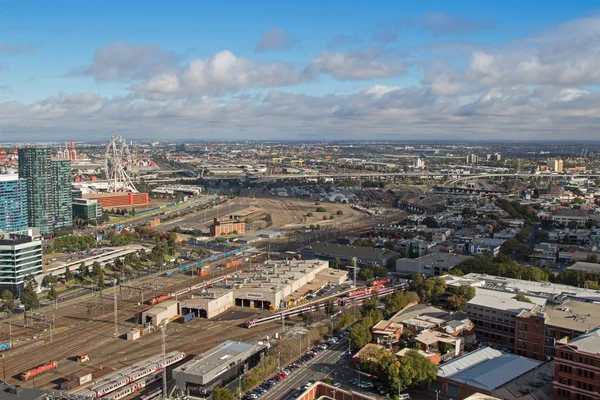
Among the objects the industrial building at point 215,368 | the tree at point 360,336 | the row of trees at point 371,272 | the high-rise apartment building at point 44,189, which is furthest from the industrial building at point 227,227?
the tree at point 360,336

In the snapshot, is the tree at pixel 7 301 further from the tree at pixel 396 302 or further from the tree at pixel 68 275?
the tree at pixel 396 302

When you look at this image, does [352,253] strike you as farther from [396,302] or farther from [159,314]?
[159,314]

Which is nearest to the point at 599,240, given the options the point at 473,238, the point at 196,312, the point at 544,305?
the point at 473,238

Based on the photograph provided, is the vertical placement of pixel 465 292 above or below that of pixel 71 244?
above

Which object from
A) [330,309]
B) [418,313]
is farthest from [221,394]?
[418,313]

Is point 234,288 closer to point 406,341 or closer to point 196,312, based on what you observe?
point 196,312

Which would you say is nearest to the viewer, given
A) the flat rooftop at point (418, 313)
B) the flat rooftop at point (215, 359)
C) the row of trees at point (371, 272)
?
the flat rooftop at point (215, 359)

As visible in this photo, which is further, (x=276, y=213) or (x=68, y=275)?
(x=276, y=213)
